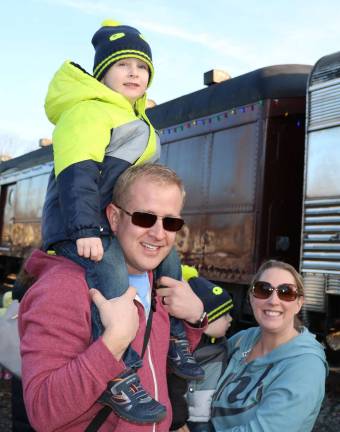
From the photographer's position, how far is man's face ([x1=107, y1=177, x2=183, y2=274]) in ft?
5.57

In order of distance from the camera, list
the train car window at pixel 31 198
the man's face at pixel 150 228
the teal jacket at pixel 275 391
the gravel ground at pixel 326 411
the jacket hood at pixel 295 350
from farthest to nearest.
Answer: the train car window at pixel 31 198, the gravel ground at pixel 326 411, the jacket hood at pixel 295 350, the teal jacket at pixel 275 391, the man's face at pixel 150 228

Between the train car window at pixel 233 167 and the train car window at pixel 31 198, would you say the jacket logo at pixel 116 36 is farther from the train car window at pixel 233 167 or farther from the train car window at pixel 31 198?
the train car window at pixel 31 198

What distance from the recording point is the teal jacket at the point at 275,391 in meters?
1.88

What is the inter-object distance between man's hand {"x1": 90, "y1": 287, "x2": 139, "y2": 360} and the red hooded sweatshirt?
27mm

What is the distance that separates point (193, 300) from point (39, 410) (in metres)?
0.79

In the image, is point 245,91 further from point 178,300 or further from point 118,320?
point 118,320

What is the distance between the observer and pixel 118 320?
1.47m

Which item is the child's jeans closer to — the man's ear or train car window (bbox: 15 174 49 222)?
the man's ear

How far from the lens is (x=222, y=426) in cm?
206

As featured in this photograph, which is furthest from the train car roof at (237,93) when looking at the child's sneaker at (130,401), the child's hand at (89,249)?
the child's sneaker at (130,401)

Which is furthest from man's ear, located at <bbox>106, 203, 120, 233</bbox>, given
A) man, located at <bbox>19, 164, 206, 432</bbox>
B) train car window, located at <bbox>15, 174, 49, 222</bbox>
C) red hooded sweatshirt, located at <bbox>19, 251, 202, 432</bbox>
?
train car window, located at <bbox>15, 174, 49, 222</bbox>

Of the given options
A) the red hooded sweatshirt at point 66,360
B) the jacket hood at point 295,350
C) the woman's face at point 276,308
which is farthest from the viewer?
the woman's face at point 276,308

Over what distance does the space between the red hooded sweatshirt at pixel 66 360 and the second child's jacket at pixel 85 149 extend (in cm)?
25

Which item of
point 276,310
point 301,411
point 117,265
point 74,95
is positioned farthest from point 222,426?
point 74,95
